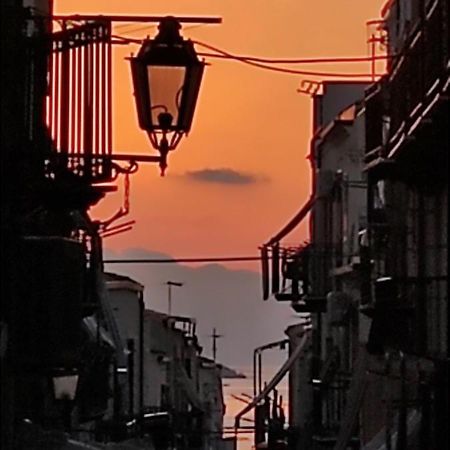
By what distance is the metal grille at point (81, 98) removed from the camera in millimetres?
15102

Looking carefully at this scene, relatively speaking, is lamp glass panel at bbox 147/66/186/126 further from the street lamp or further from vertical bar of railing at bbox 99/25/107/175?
vertical bar of railing at bbox 99/25/107/175

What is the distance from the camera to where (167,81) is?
13789mm

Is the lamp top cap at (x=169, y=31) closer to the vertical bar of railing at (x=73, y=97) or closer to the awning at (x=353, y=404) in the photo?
the vertical bar of railing at (x=73, y=97)

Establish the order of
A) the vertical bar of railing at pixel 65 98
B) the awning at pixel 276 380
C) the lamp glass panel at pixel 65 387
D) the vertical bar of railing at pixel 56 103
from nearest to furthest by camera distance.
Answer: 1. the vertical bar of railing at pixel 65 98
2. the vertical bar of railing at pixel 56 103
3. the lamp glass panel at pixel 65 387
4. the awning at pixel 276 380

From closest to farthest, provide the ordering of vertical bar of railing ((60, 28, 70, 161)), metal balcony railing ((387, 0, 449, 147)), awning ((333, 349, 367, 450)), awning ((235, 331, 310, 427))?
vertical bar of railing ((60, 28, 70, 161)) < metal balcony railing ((387, 0, 449, 147)) < awning ((333, 349, 367, 450)) < awning ((235, 331, 310, 427))

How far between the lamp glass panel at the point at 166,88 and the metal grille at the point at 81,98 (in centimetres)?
136

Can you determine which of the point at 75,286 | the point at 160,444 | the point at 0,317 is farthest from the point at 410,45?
the point at 160,444

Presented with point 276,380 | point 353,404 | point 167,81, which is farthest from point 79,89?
point 276,380

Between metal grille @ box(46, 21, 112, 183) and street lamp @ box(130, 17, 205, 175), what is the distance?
1.31 meters

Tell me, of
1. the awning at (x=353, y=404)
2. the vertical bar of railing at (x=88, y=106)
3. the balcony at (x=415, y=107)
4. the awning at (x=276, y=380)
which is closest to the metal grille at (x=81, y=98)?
the vertical bar of railing at (x=88, y=106)

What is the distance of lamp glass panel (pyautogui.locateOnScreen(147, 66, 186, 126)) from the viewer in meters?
13.7

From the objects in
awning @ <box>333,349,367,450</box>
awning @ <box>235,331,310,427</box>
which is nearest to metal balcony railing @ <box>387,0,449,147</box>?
awning @ <box>333,349,367,450</box>

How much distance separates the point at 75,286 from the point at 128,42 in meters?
2.84

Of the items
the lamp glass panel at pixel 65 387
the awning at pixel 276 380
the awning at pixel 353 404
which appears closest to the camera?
the lamp glass panel at pixel 65 387
